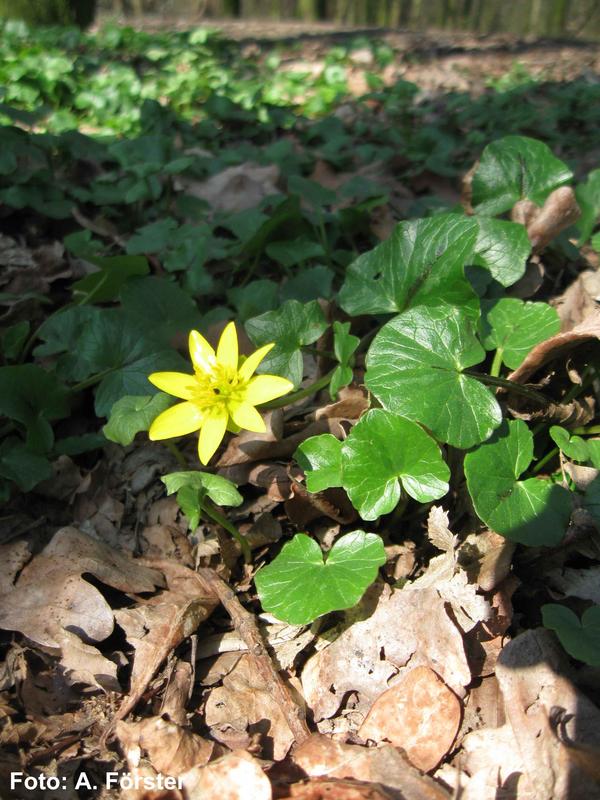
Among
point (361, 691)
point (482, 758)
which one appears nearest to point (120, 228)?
point (361, 691)

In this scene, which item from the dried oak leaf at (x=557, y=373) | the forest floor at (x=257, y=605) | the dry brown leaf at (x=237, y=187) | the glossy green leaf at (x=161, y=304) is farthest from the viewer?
the dry brown leaf at (x=237, y=187)

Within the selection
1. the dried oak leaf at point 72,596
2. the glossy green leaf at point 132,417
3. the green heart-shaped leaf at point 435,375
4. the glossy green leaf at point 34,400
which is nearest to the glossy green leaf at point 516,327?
the green heart-shaped leaf at point 435,375

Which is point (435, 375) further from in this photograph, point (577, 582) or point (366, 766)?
point (366, 766)

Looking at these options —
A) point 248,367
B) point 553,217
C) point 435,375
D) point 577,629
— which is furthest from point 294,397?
point 553,217

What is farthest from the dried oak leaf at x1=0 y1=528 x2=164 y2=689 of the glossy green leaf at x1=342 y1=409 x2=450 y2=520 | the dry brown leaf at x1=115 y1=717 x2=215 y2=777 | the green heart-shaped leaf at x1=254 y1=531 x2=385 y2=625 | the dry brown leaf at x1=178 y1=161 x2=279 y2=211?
the dry brown leaf at x1=178 y1=161 x2=279 y2=211

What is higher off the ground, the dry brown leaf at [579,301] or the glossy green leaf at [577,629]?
the dry brown leaf at [579,301]

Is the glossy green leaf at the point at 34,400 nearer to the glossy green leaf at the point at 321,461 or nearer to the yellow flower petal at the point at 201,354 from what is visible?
the yellow flower petal at the point at 201,354

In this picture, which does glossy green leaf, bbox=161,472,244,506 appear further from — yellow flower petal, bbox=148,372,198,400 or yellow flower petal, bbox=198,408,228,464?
yellow flower petal, bbox=148,372,198,400

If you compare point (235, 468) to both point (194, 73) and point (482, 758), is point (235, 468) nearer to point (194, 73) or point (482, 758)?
point (482, 758)
